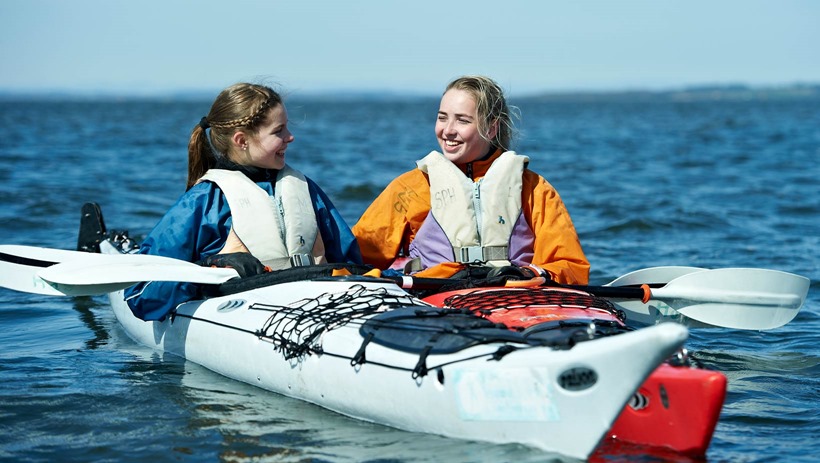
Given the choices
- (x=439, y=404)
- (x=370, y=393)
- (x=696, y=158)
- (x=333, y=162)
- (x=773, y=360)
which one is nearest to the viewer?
(x=439, y=404)

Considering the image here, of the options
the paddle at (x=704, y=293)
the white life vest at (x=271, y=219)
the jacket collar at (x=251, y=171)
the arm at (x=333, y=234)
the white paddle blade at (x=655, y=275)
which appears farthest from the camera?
the white paddle blade at (x=655, y=275)

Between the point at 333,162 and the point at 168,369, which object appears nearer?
the point at 168,369

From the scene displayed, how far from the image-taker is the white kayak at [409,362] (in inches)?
132

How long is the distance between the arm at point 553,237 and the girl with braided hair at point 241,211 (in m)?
0.95

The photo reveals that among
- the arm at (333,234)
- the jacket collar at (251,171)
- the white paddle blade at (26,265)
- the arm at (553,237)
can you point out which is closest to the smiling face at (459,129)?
the arm at (553,237)

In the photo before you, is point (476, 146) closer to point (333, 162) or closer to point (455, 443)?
point (455, 443)

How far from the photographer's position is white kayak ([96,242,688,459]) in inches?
132

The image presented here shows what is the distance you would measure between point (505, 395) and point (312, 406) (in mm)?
1163

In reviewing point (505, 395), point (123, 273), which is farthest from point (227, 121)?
point (505, 395)

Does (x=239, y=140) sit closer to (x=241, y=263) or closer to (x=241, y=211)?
(x=241, y=211)

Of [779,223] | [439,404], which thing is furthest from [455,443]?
[779,223]

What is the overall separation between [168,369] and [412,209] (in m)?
1.49

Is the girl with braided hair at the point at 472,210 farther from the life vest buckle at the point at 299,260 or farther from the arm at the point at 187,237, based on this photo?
the arm at the point at 187,237

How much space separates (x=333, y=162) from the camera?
19.9 m
